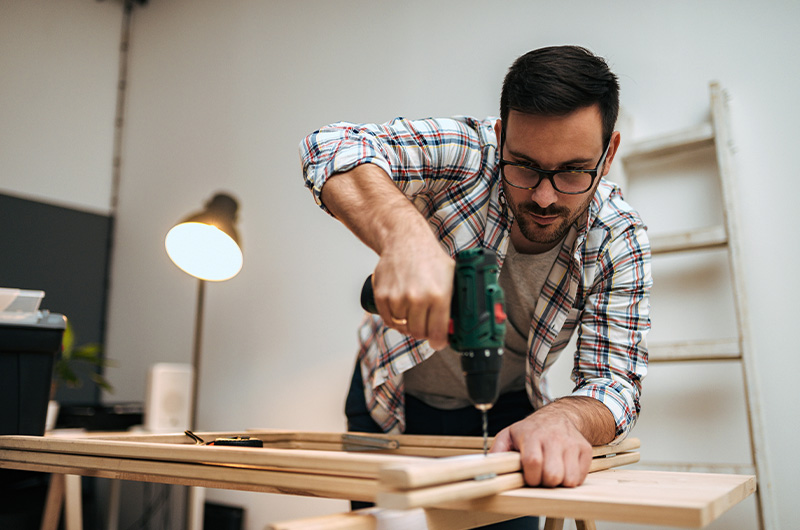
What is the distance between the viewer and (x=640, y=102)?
6.37ft

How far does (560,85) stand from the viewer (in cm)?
110

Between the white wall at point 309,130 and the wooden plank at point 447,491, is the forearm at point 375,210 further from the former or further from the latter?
the white wall at point 309,130

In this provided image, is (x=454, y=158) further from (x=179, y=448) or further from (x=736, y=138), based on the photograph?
(x=736, y=138)

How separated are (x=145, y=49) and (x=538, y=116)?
10.5 ft

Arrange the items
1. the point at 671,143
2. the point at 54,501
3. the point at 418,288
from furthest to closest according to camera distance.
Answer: the point at 671,143 < the point at 54,501 < the point at 418,288

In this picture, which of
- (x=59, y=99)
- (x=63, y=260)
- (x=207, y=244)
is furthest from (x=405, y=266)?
(x=59, y=99)

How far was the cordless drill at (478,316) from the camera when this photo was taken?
0.75 m

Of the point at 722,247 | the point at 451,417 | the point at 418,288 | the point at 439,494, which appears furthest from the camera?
the point at 722,247

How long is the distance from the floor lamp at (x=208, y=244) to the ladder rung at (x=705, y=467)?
1552 millimetres

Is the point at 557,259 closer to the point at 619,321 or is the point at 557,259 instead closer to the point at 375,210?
the point at 619,321

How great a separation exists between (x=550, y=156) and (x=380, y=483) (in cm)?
71

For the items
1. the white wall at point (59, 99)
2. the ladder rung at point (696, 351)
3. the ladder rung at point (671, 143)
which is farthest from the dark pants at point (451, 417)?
the white wall at point (59, 99)

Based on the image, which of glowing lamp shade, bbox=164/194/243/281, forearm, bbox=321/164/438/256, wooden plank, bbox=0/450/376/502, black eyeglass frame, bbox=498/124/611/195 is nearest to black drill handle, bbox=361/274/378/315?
forearm, bbox=321/164/438/256

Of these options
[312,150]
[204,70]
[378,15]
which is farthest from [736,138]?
[204,70]
